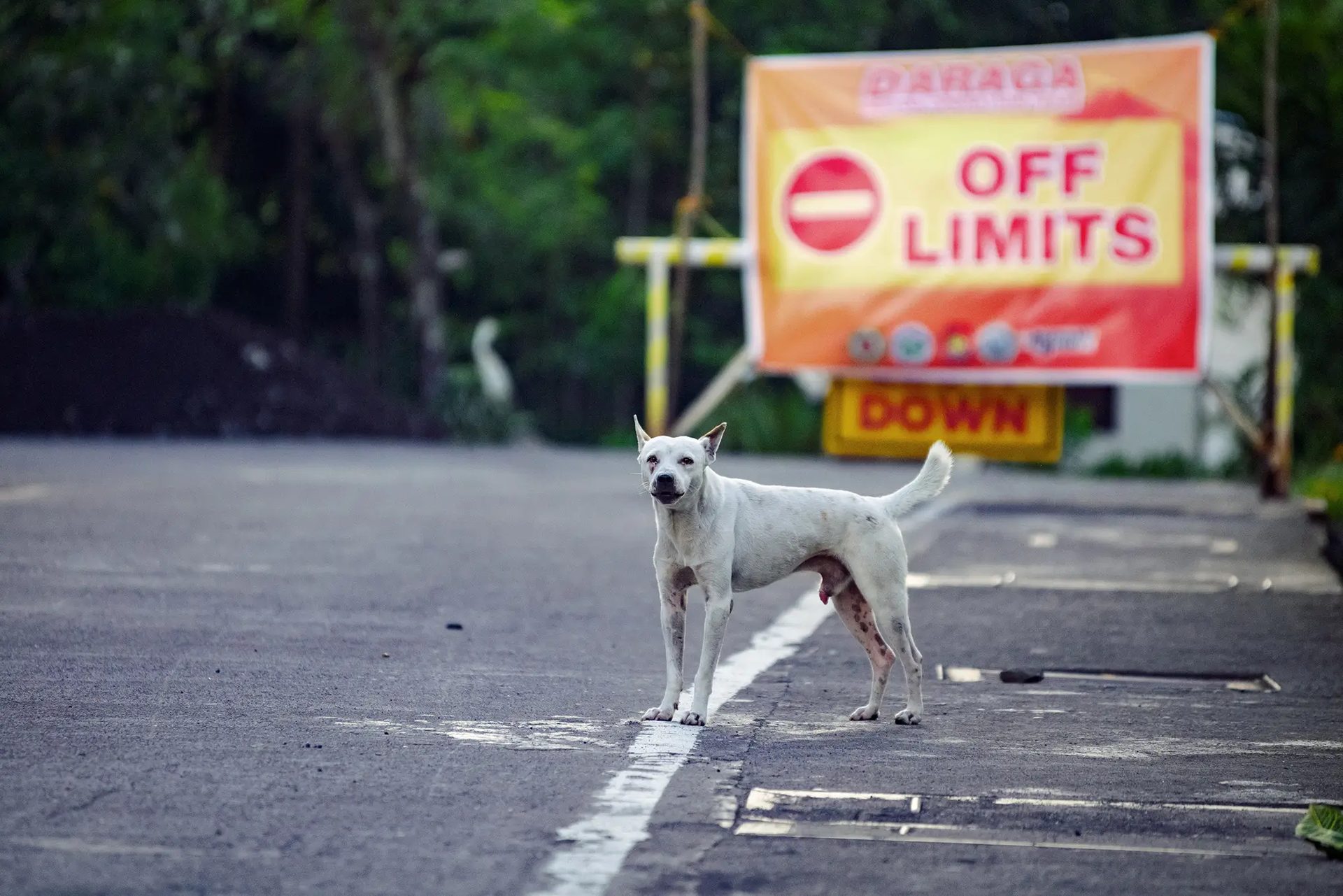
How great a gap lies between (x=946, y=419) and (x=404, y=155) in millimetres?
16756

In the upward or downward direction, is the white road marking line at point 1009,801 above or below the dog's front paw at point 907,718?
above

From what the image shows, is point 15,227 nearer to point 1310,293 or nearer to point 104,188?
point 104,188

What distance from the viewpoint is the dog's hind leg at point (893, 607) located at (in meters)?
7.87

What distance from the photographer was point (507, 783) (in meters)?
6.45

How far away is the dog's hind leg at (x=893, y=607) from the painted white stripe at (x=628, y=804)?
66 centimetres

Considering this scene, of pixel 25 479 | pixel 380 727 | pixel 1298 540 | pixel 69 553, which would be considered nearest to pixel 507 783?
pixel 380 727

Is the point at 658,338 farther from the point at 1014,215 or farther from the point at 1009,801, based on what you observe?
the point at 1009,801

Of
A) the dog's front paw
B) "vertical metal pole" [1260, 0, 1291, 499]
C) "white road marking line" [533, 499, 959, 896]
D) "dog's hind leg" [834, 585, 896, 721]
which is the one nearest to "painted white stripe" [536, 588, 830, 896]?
"white road marking line" [533, 499, 959, 896]

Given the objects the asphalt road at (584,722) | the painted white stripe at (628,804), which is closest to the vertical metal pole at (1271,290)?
the asphalt road at (584,722)

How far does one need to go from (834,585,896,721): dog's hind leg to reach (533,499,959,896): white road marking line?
1.69 feet

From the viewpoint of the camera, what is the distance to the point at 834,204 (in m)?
21.0

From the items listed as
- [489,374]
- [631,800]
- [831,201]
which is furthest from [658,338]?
[631,800]

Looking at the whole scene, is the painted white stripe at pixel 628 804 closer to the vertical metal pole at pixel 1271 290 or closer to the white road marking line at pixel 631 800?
the white road marking line at pixel 631 800

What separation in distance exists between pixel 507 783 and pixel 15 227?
92.0 ft
